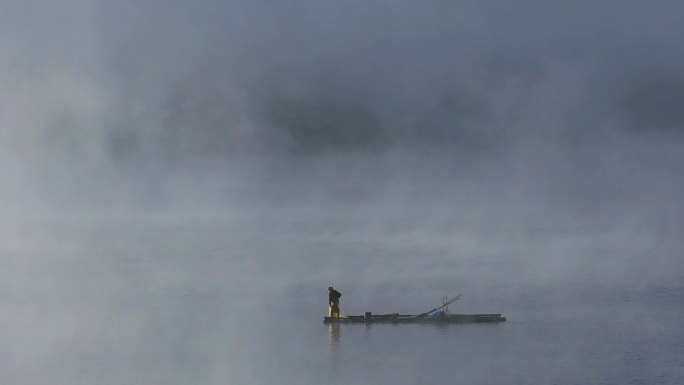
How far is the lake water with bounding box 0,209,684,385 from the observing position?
3134cm

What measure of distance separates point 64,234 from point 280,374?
6047 cm

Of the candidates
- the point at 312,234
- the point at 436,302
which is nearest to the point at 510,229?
the point at 312,234

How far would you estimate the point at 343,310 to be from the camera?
42.7 metres

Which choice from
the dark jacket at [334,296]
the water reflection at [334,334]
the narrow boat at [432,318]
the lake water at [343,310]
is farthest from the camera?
the dark jacket at [334,296]

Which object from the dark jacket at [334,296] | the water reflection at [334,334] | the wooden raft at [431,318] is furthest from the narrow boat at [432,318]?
the dark jacket at [334,296]

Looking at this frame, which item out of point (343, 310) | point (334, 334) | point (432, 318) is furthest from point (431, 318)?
point (343, 310)

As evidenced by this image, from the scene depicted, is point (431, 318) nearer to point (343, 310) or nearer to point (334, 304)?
point (334, 304)

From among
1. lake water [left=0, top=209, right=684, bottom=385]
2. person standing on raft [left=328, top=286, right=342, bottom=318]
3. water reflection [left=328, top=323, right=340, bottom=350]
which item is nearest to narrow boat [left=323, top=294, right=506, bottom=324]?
lake water [left=0, top=209, right=684, bottom=385]

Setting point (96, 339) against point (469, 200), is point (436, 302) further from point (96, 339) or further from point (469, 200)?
point (469, 200)

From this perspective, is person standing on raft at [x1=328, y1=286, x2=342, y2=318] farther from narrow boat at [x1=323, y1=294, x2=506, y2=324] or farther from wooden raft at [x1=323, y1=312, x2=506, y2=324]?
wooden raft at [x1=323, y1=312, x2=506, y2=324]

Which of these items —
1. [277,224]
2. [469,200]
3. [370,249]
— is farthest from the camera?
[469,200]

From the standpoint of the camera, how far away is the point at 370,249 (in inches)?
2576

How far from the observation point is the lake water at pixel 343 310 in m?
31.3

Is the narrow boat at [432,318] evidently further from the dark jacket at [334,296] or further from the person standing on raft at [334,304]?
the dark jacket at [334,296]
